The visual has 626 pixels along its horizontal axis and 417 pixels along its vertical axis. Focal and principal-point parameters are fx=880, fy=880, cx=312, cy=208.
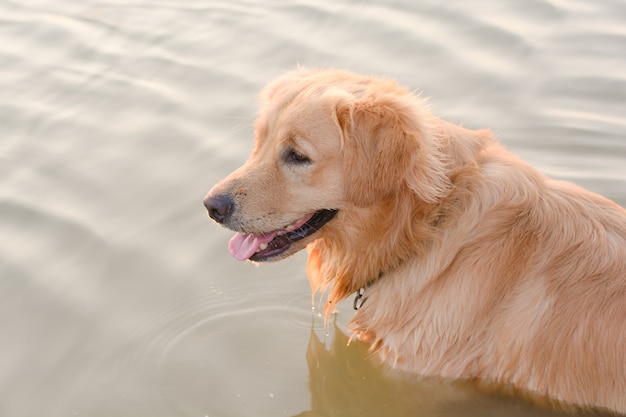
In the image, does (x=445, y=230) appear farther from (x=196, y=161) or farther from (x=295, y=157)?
(x=196, y=161)

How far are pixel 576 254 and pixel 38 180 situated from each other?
4529 millimetres

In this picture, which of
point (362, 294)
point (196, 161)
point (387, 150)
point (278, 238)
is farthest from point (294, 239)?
point (196, 161)

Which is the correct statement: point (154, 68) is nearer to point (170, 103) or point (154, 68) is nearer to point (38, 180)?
point (170, 103)

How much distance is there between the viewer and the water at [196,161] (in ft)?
18.9

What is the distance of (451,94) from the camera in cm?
844

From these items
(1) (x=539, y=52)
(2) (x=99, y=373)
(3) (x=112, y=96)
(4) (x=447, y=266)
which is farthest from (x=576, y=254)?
(3) (x=112, y=96)

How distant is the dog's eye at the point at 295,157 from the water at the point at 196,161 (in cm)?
149

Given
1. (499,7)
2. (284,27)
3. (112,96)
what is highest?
(499,7)

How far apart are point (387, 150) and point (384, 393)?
1.69 metres

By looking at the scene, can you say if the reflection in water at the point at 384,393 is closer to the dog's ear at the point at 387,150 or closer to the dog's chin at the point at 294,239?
the dog's chin at the point at 294,239

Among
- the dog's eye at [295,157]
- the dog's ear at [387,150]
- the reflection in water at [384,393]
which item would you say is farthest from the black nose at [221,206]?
the reflection in water at [384,393]

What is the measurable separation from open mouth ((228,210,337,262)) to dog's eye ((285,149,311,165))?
13.7 inches

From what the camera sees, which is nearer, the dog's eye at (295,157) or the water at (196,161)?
the dog's eye at (295,157)

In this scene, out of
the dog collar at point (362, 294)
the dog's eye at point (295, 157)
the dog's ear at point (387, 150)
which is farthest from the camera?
the dog collar at point (362, 294)
